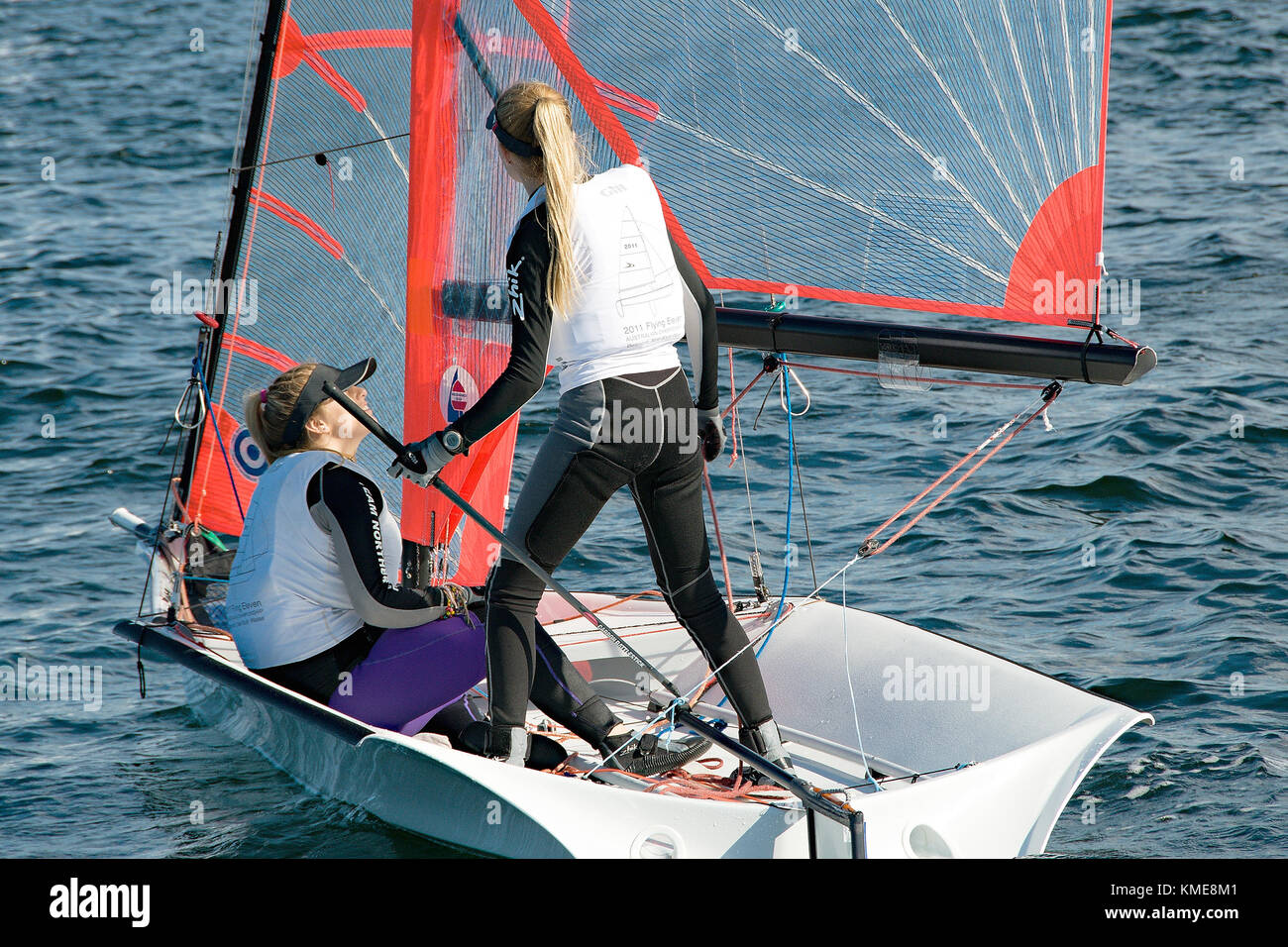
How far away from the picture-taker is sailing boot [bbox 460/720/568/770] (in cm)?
302

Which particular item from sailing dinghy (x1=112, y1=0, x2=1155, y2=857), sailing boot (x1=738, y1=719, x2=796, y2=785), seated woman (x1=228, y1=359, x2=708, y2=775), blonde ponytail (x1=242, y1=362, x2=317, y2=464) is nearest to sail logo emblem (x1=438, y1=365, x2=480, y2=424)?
sailing dinghy (x1=112, y1=0, x2=1155, y2=857)

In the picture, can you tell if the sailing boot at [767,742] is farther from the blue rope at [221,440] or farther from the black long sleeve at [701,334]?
the blue rope at [221,440]

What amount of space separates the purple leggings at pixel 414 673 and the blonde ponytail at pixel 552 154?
0.85 metres

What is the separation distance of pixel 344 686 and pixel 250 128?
1.96 m

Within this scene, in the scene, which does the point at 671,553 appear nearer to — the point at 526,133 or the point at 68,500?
the point at 526,133

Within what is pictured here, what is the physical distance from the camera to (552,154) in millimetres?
2756

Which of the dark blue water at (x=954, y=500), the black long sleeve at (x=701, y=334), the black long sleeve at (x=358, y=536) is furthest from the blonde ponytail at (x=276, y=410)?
the dark blue water at (x=954, y=500)

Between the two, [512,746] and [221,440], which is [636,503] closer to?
[512,746]

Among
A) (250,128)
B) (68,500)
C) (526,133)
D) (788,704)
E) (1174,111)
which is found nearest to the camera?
(526,133)

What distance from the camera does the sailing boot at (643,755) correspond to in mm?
3215

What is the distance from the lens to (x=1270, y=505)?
5281 millimetres

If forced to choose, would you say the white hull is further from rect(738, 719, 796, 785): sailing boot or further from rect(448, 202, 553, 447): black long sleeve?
rect(448, 202, 553, 447): black long sleeve

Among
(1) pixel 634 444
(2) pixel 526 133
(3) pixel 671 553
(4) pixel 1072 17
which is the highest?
(4) pixel 1072 17

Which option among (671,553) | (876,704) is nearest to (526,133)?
(671,553)
